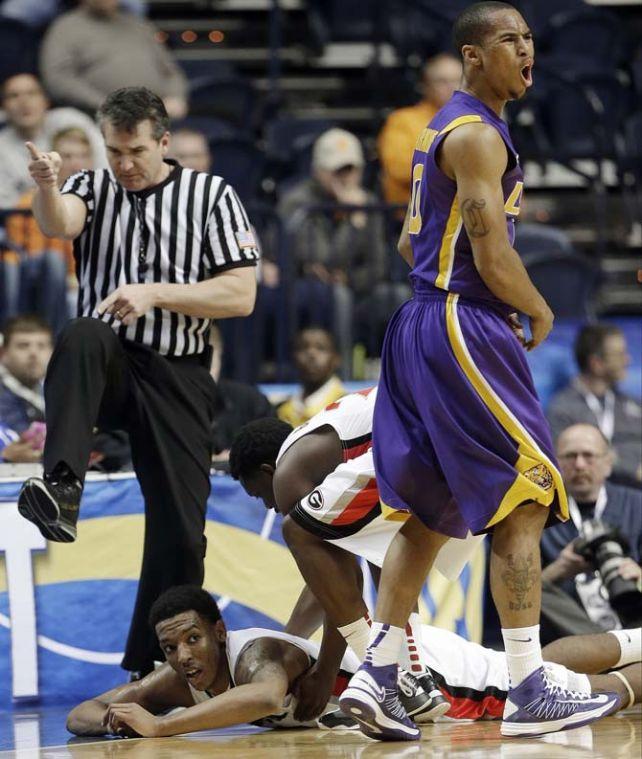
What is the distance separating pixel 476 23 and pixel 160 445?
184 cm

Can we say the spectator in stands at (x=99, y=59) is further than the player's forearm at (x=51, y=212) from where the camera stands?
Yes

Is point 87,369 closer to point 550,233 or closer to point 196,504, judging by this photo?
point 196,504

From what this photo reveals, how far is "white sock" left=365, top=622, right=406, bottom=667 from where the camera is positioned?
14.2 ft

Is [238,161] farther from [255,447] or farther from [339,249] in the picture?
[255,447]

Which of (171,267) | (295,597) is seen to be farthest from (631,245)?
(171,267)

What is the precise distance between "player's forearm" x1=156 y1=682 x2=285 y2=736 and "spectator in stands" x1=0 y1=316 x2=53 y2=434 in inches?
107

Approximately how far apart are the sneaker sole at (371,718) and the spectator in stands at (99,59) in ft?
20.3

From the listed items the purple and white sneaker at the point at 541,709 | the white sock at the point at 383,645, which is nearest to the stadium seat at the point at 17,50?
the white sock at the point at 383,645

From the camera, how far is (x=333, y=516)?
15.7 ft

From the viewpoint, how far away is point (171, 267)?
525 cm

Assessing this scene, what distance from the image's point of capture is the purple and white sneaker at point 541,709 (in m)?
4.22

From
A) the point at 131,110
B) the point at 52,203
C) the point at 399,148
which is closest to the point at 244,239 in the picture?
the point at 131,110

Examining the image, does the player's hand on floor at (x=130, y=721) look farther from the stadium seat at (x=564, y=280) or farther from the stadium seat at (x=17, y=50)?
the stadium seat at (x=17, y=50)

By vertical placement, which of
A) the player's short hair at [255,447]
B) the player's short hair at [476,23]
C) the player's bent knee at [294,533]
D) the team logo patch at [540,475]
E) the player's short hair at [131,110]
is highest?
the player's short hair at [476,23]
